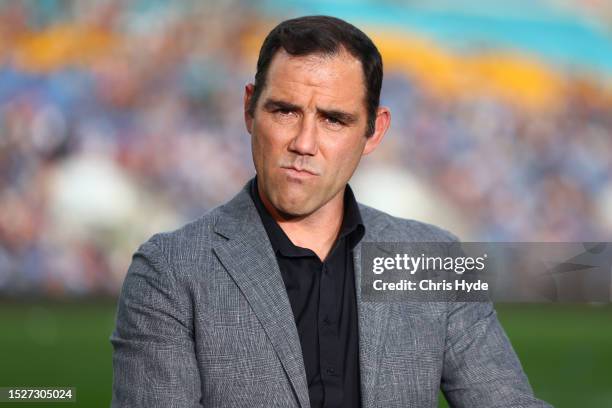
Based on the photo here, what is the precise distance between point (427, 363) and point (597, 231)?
12.0 metres

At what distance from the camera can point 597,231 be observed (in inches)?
529

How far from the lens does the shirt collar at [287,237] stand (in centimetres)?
206

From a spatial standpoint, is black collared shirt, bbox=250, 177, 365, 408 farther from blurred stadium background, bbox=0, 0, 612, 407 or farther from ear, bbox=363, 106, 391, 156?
blurred stadium background, bbox=0, 0, 612, 407

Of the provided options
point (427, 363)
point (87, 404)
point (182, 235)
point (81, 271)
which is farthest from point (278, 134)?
point (81, 271)

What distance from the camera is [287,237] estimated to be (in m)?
2.08

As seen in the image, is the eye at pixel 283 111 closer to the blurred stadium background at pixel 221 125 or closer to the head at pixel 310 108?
the head at pixel 310 108

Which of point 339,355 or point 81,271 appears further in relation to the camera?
point 81,271

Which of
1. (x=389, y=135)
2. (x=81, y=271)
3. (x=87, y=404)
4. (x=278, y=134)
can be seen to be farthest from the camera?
(x=389, y=135)

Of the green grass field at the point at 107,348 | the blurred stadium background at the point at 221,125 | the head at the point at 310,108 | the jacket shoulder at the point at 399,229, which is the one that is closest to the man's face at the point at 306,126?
the head at the point at 310,108

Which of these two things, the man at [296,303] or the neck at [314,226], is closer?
the man at [296,303]

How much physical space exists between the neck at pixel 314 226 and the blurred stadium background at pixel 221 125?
10.2 metres

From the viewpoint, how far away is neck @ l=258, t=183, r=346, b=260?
2096 millimetres

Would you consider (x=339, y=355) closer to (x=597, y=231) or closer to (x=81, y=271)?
(x=81, y=271)

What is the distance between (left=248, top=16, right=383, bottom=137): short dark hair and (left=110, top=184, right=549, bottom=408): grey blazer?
0.32 metres
